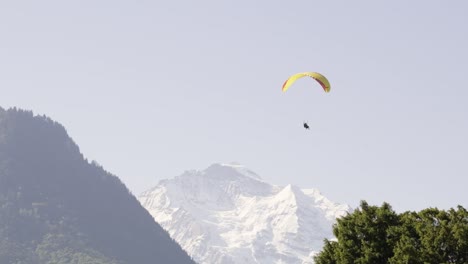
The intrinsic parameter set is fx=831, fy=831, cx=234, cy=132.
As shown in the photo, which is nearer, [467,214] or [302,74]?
[467,214]

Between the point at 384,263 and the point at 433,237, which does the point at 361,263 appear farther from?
the point at 433,237

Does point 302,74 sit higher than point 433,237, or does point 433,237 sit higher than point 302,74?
point 302,74

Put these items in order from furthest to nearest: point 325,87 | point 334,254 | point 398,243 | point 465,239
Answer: point 325,87 → point 334,254 → point 398,243 → point 465,239

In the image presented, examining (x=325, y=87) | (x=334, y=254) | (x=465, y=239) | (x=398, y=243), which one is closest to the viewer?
(x=465, y=239)

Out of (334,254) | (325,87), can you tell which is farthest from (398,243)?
(325,87)

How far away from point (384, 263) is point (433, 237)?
543 centimetres

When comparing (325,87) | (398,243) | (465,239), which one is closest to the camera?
(465,239)

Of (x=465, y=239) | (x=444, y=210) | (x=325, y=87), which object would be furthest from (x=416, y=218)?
(x=325, y=87)

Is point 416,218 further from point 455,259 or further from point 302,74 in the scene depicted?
point 302,74

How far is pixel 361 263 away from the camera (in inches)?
2527

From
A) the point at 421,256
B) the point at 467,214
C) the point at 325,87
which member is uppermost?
the point at 325,87

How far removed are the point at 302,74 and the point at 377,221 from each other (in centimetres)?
1847

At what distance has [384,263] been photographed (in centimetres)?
6425

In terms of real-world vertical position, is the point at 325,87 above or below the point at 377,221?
above
